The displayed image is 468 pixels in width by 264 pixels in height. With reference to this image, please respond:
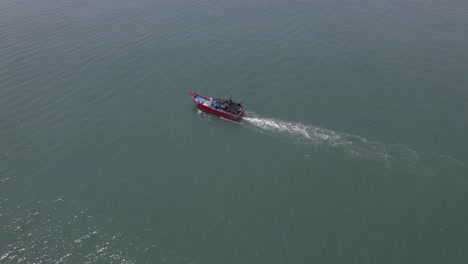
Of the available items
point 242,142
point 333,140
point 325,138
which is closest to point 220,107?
point 242,142

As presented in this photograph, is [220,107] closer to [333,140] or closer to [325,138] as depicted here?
[325,138]

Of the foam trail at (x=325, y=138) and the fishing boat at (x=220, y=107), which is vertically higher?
the fishing boat at (x=220, y=107)

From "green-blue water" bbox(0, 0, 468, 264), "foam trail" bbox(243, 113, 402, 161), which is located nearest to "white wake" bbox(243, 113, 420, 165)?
"foam trail" bbox(243, 113, 402, 161)

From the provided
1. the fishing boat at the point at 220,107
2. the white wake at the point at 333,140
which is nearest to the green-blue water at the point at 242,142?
the white wake at the point at 333,140

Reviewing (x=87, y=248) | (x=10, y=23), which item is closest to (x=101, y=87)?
(x=87, y=248)

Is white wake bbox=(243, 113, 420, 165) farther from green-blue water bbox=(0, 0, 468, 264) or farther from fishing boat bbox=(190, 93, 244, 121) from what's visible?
fishing boat bbox=(190, 93, 244, 121)

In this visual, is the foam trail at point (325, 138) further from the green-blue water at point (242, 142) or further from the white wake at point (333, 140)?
the green-blue water at point (242, 142)

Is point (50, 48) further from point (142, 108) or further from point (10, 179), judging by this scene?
point (10, 179)
